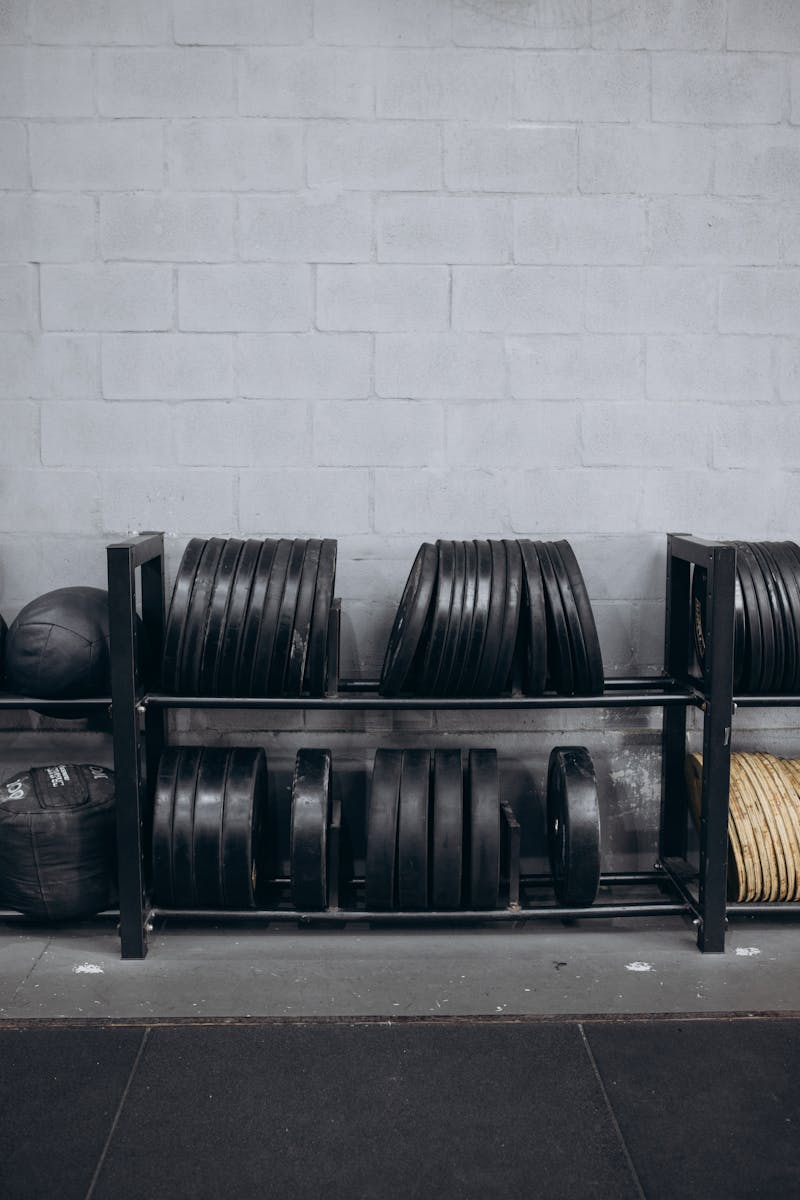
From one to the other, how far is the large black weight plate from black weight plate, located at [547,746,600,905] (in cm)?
20

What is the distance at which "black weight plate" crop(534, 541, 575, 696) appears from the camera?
3.04 metres

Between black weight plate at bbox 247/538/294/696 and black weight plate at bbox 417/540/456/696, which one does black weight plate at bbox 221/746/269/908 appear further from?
black weight plate at bbox 417/540/456/696

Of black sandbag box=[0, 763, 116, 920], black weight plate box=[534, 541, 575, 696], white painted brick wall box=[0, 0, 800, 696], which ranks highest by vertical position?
white painted brick wall box=[0, 0, 800, 696]

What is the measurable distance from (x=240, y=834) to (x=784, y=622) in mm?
1621

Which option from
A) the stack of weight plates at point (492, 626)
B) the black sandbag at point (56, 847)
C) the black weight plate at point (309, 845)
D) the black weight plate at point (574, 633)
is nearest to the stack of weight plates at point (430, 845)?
the black weight plate at point (309, 845)

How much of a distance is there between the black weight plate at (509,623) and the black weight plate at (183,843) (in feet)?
2.94

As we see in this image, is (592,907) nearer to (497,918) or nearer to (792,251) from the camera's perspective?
(497,918)

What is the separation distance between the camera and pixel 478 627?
9.85 ft

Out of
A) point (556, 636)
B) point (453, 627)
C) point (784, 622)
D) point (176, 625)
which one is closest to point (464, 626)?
point (453, 627)

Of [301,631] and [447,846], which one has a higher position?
[301,631]

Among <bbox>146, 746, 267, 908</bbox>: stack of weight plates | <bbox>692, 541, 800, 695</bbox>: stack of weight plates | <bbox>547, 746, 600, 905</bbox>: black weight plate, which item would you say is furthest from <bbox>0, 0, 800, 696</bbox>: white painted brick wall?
<bbox>146, 746, 267, 908</bbox>: stack of weight plates

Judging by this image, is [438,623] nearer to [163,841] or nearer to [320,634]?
[320,634]

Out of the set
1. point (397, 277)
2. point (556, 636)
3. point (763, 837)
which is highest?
point (397, 277)

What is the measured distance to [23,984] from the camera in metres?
2.91
